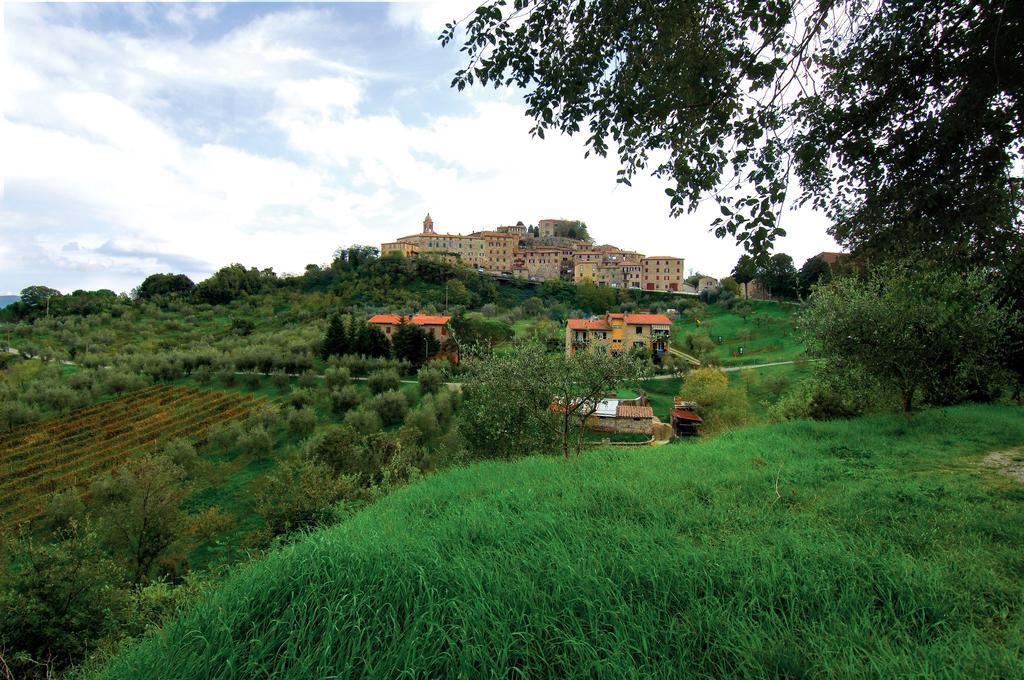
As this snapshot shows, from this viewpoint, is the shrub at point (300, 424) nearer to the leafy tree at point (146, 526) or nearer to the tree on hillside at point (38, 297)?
the leafy tree at point (146, 526)

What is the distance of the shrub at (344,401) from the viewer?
39.9m

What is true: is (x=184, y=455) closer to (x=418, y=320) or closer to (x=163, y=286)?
(x=418, y=320)

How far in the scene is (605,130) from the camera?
4473 millimetres

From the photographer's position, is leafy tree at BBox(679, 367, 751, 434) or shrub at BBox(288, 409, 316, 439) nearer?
leafy tree at BBox(679, 367, 751, 434)

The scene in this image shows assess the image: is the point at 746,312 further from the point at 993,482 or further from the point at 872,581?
the point at 872,581

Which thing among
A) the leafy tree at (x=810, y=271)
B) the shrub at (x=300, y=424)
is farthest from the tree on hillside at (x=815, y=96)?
the leafy tree at (x=810, y=271)

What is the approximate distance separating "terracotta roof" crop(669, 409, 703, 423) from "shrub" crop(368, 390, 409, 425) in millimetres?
21036

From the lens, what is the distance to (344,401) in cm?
3991

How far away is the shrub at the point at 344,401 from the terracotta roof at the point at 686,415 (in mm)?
26597

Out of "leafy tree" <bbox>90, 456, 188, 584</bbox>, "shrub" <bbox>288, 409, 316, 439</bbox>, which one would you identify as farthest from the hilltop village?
"leafy tree" <bbox>90, 456, 188, 584</bbox>

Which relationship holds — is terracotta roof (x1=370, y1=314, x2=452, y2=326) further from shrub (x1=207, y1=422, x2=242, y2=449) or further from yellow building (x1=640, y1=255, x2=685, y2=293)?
yellow building (x1=640, y1=255, x2=685, y2=293)

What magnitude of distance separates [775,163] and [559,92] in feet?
6.89

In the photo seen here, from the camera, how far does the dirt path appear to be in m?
6.80

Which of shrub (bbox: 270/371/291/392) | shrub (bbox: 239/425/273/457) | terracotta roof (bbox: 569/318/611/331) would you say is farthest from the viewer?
terracotta roof (bbox: 569/318/611/331)
